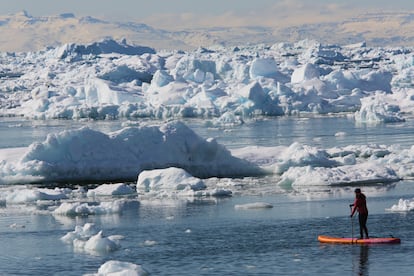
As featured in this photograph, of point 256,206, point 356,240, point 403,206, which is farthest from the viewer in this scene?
point 256,206

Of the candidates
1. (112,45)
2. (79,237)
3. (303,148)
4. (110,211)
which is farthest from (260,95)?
(112,45)

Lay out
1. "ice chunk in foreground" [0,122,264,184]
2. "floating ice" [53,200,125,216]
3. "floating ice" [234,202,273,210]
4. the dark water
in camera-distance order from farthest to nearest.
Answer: "ice chunk in foreground" [0,122,264,184] < "floating ice" [53,200,125,216] < "floating ice" [234,202,273,210] < the dark water

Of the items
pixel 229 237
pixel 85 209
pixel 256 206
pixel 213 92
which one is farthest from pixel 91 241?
pixel 213 92

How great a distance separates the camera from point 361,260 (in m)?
17.9

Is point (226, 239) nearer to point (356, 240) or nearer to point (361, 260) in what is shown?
point (356, 240)

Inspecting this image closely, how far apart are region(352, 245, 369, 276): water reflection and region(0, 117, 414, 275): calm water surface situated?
0.02m

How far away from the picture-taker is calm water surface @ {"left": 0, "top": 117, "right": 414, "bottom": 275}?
704 inches

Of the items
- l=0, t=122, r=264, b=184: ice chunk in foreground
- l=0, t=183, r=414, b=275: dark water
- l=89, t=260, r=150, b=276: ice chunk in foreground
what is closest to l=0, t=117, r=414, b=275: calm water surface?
l=0, t=183, r=414, b=275: dark water

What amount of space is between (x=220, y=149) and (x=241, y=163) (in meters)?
0.89

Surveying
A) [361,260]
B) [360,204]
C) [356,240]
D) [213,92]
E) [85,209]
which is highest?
[213,92]

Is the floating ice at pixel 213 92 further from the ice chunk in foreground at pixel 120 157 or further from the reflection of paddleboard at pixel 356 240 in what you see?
the reflection of paddleboard at pixel 356 240

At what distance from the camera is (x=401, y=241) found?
1970 cm

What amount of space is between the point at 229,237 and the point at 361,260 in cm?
427

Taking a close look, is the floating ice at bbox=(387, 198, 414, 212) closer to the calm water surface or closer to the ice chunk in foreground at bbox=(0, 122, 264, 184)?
the calm water surface
